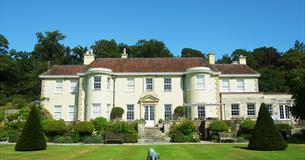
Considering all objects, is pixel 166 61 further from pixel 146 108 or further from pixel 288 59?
pixel 288 59

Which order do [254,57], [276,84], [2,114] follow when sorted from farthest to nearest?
[254,57] < [276,84] < [2,114]

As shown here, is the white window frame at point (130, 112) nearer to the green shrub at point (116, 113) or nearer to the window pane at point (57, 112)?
the green shrub at point (116, 113)

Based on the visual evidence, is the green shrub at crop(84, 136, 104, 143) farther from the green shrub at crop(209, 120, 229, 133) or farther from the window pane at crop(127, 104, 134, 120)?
the green shrub at crop(209, 120, 229, 133)

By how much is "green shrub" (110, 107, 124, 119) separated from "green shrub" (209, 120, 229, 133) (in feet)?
36.8

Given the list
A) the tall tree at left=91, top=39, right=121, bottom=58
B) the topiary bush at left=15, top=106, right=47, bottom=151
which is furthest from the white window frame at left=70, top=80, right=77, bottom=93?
the tall tree at left=91, top=39, right=121, bottom=58

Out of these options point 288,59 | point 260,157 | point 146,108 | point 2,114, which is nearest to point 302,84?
point 260,157

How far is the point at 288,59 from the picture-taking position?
6781 centimetres

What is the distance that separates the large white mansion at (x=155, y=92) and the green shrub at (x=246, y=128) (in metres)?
6.23

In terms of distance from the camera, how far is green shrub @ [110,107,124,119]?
36347mm

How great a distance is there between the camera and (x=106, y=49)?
2901 inches

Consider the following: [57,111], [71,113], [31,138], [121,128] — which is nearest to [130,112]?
[71,113]

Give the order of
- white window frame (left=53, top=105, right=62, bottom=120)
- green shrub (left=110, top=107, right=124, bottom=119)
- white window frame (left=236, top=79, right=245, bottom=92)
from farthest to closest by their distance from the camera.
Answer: white window frame (left=236, top=79, right=245, bottom=92), white window frame (left=53, top=105, right=62, bottom=120), green shrub (left=110, top=107, right=124, bottom=119)

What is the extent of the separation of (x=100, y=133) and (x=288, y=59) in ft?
166

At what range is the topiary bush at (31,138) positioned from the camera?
20.5 metres
